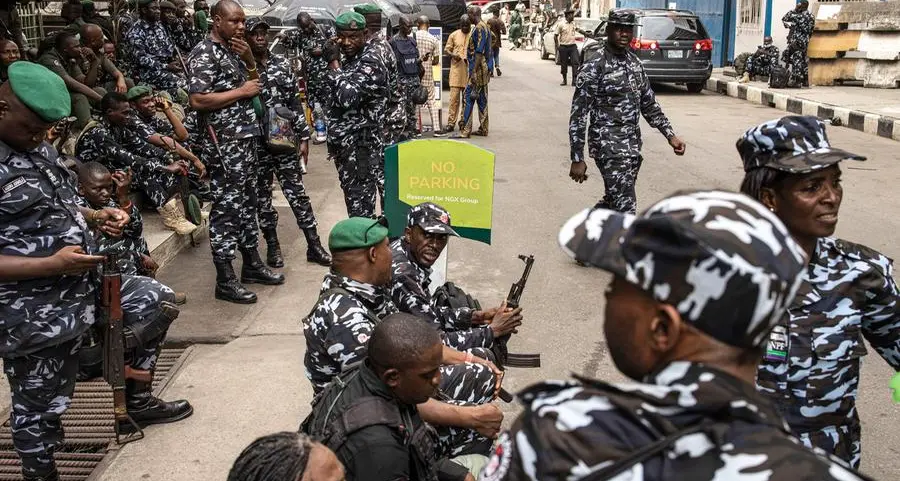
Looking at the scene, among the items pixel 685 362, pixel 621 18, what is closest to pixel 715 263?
pixel 685 362

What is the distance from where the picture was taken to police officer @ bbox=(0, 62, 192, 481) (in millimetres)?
3568

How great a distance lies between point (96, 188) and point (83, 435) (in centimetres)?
130

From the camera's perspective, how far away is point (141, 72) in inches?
438

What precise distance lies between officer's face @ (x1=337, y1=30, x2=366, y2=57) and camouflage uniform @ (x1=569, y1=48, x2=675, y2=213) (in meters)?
1.70

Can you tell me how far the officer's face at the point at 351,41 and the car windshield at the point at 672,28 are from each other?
12475mm

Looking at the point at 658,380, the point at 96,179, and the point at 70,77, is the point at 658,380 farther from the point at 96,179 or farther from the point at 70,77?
the point at 70,77

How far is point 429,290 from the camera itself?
4.51 metres

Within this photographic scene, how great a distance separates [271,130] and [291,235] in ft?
5.99

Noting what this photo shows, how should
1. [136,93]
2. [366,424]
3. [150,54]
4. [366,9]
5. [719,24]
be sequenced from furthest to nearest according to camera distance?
[719,24] → [150,54] → [366,9] → [136,93] → [366,424]

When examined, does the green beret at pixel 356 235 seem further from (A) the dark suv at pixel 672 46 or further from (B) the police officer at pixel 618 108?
(A) the dark suv at pixel 672 46

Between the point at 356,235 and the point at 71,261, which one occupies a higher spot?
Result: the point at 356,235

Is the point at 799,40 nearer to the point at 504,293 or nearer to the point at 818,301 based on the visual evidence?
the point at 504,293

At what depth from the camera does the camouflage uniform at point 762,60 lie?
762 inches

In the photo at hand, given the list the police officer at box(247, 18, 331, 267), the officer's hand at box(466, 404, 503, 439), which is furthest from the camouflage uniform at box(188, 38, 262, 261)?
the officer's hand at box(466, 404, 503, 439)
